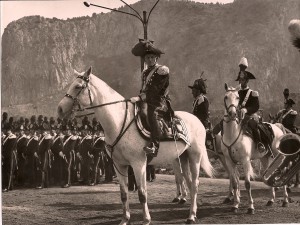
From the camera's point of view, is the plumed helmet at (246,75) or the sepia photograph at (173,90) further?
the plumed helmet at (246,75)

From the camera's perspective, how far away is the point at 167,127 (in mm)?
10125

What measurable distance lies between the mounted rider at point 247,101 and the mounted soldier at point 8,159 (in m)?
4.34

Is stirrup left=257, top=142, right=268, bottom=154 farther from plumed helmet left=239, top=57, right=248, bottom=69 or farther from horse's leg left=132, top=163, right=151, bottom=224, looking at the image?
horse's leg left=132, top=163, right=151, bottom=224

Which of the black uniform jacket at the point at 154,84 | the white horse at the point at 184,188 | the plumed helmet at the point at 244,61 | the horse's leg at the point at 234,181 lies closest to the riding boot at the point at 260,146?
the horse's leg at the point at 234,181

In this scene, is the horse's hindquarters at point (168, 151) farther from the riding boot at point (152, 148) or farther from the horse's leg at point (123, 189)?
the horse's leg at point (123, 189)

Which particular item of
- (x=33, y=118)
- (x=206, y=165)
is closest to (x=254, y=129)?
(x=206, y=165)

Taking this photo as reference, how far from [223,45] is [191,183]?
2.57m

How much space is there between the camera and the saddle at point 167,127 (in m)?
9.77

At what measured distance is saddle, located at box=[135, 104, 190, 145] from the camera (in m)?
9.77

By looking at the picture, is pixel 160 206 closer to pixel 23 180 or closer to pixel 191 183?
pixel 191 183

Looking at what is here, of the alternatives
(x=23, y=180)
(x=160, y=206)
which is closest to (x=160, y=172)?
(x=160, y=206)

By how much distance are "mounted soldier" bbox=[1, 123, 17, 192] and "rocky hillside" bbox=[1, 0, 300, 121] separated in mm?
859

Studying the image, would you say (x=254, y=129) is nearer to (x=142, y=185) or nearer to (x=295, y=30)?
(x=142, y=185)

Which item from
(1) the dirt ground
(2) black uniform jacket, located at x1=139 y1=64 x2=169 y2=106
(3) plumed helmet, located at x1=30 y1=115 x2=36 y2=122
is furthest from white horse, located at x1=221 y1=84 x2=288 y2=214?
(3) plumed helmet, located at x1=30 y1=115 x2=36 y2=122
